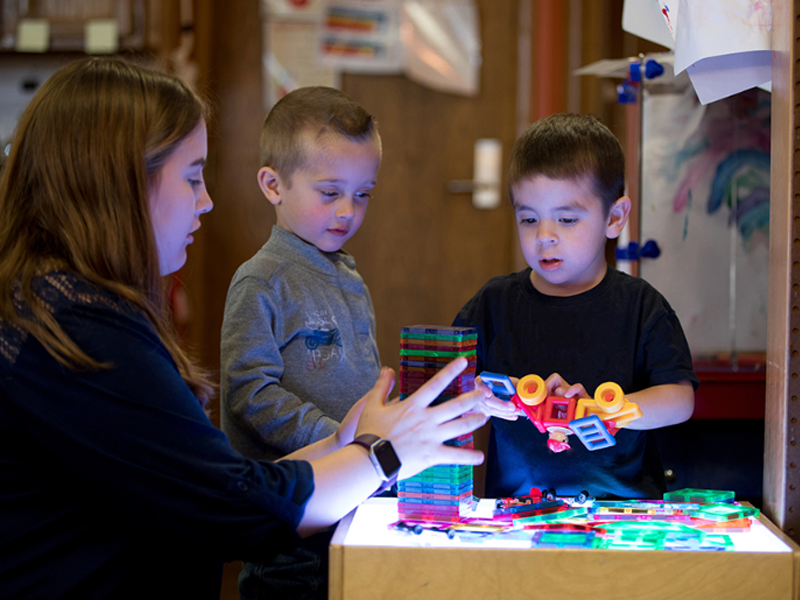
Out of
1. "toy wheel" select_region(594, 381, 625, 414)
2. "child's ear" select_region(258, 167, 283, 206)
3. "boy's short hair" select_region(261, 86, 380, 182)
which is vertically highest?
"boy's short hair" select_region(261, 86, 380, 182)

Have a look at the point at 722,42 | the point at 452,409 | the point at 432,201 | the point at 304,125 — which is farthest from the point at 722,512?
the point at 432,201

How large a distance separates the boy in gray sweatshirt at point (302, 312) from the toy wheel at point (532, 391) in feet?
1.18

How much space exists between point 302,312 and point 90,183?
0.42 metres

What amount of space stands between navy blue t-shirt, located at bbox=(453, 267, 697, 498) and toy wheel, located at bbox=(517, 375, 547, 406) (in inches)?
11.2

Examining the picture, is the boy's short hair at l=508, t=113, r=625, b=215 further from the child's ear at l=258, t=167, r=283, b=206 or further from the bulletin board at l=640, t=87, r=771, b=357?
the bulletin board at l=640, t=87, r=771, b=357

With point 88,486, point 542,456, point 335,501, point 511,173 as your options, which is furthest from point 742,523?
point 88,486

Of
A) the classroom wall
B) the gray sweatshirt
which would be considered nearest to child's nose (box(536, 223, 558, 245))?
the gray sweatshirt

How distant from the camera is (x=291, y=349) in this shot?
1.16m

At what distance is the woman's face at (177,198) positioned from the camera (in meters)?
0.88

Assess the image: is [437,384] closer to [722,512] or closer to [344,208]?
[722,512]

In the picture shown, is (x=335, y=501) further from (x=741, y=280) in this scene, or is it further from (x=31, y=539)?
(x=741, y=280)

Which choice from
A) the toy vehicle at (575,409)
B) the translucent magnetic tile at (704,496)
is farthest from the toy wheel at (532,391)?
the translucent magnetic tile at (704,496)

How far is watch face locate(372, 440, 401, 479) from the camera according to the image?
81 cm

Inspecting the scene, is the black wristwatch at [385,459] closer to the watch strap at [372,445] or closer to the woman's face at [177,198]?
the watch strap at [372,445]
